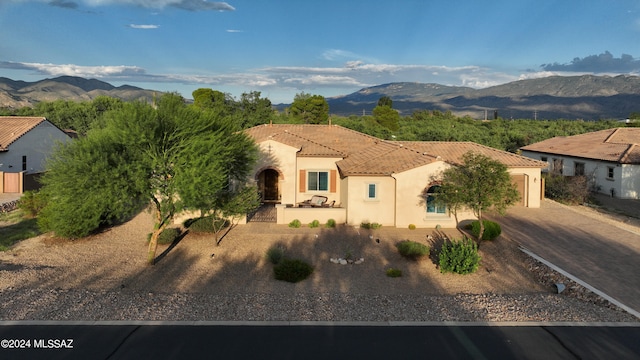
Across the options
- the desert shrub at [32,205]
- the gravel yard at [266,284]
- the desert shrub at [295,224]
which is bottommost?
the gravel yard at [266,284]

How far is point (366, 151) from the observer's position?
26.3 m

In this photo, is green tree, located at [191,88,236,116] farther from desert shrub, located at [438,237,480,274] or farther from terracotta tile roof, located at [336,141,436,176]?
desert shrub, located at [438,237,480,274]

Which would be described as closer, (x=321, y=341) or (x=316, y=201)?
(x=321, y=341)

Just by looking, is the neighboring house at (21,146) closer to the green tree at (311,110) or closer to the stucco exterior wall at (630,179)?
the green tree at (311,110)

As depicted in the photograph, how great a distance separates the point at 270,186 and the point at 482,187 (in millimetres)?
14057

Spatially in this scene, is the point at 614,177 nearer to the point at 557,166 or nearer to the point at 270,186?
the point at 557,166

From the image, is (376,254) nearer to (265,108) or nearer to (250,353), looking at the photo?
(250,353)

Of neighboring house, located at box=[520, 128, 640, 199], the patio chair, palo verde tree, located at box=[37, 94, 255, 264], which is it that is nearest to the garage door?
neighboring house, located at box=[520, 128, 640, 199]

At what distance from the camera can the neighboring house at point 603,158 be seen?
30703 millimetres

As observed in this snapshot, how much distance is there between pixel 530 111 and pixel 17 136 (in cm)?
18758

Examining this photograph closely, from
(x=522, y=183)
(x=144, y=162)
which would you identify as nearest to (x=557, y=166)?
(x=522, y=183)

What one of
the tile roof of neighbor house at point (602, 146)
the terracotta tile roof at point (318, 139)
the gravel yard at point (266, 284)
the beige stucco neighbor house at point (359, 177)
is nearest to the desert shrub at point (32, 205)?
the gravel yard at point (266, 284)

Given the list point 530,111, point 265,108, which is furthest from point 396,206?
point 530,111

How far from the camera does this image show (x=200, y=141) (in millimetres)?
15344
